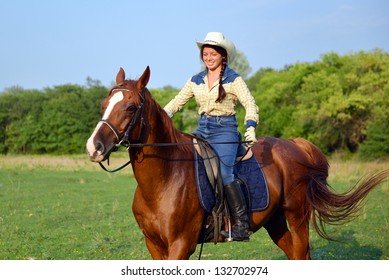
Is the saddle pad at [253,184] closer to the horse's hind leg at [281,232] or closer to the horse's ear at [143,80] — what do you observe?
the horse's hind leg at [281,232]

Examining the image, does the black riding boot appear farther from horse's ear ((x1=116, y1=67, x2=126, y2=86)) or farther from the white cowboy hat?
horse's ear ((x1=116, y1=67, x2=126, y2=86))

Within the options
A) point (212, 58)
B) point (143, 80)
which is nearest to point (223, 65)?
point (212, 58)

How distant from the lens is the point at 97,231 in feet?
41.3

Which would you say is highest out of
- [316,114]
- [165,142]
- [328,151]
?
[165,142]

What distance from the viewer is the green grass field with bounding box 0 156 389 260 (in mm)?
9953

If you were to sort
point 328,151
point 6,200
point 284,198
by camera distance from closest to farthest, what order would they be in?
point 284,198 → point 6,200 → point 328,151

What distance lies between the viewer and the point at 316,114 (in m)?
60.3

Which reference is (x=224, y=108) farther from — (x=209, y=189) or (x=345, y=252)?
(x=345, y=252)

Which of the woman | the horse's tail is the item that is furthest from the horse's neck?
the horse's tail
